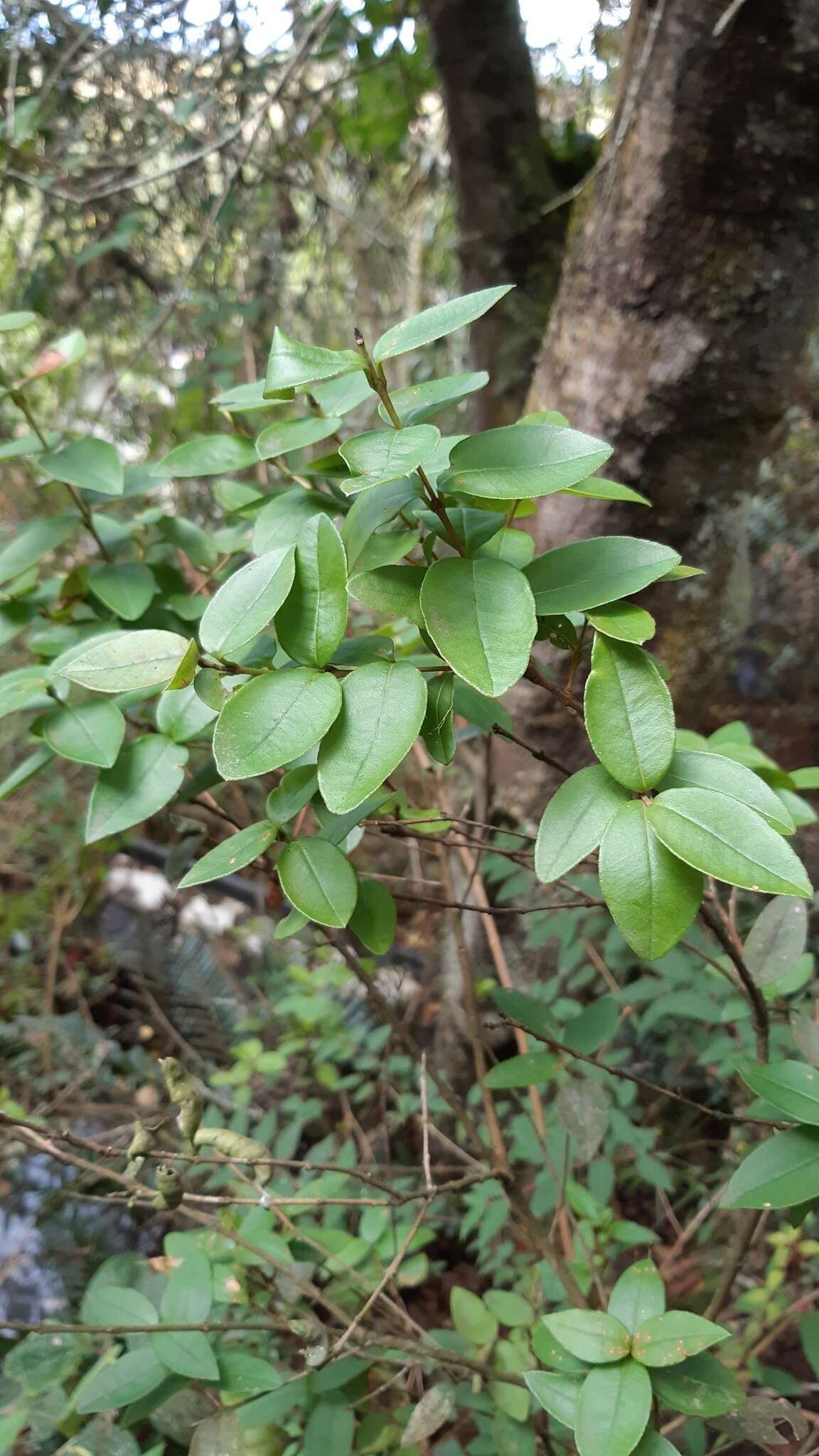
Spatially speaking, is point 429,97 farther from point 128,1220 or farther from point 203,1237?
point 128,1220

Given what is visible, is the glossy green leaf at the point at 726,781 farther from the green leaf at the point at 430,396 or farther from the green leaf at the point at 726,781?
the green leaf at the point at 430,396

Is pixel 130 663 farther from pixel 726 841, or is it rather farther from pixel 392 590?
pixel 726 841

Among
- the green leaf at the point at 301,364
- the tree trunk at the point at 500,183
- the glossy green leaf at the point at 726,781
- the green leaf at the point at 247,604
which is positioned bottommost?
the glossy green leaf at the point at 726,781

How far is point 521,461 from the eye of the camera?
1.21ft

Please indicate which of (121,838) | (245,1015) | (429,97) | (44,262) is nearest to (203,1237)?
(121,838)

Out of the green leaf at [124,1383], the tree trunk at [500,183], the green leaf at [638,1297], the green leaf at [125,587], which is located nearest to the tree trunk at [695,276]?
the tree trunk at [500,183]

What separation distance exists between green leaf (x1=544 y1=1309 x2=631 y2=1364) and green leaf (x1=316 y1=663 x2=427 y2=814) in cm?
36

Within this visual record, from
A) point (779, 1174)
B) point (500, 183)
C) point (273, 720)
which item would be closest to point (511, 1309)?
point (779, 1174)

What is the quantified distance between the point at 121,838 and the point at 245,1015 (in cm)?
64

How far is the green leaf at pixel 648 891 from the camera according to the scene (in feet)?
1.10

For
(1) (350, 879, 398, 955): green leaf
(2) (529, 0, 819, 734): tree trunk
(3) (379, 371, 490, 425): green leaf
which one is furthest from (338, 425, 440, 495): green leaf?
(2) (529, 0, 819, 734): tree trunk

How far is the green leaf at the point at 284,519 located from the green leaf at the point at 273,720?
0.41 feet

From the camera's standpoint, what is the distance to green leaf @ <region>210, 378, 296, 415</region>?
408 millimetres

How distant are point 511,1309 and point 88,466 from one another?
0.81 m
